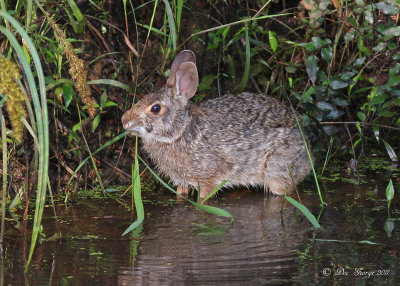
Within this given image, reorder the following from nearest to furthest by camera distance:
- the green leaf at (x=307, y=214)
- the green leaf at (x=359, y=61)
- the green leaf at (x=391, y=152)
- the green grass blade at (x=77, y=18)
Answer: the green leaf at (x=307, y=214) < the green grass blade at (x=77, y=18) < the green leaf at (x=359, y=61) < the green leaf at (x=391, y=152)

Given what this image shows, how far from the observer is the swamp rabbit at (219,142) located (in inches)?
212

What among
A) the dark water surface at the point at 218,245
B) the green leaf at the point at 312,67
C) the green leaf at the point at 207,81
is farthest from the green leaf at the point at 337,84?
the green leaf at the point at 207,81

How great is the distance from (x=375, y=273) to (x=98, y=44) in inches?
132

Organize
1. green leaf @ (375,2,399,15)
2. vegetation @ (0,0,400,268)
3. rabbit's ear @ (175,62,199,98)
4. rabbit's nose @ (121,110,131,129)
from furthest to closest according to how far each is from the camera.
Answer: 1. green leaf @ (375,2,399,15)
2. rabbit's ear @ (175,62,199,98)
3. vegetation @ (0,0,400,268)
4. rabbit's nose @ (121,110,131,129)

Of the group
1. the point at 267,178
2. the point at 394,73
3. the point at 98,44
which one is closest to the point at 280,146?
the point at 267,178

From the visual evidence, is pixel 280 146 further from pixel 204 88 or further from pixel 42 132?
pixel 42 132

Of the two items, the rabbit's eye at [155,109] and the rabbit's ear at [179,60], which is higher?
the rabbit's ear at [179,60]

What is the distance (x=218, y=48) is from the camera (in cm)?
654

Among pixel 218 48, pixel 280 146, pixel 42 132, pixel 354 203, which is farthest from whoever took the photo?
pixel 218 48

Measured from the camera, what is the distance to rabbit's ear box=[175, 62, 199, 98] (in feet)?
17.4

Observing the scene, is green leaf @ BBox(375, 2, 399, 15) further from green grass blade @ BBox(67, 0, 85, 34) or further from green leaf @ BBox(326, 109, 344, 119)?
green grass blade @ BBox(67, 0, 85, 34)

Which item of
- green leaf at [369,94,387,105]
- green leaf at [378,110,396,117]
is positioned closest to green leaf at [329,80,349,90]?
green leaf at [369,94,387,105]

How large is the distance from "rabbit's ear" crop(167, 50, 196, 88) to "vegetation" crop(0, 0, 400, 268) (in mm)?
102

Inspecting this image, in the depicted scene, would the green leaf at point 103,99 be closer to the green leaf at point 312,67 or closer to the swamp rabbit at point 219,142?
the swamp rabbit at point 219,142
